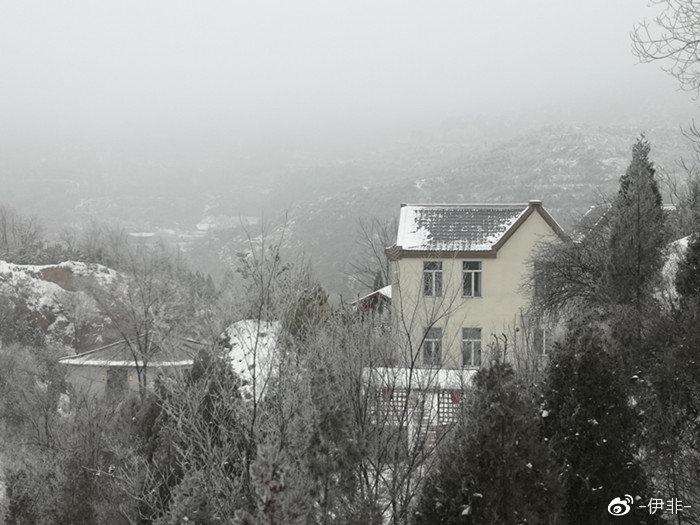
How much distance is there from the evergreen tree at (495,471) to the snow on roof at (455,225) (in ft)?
57.1

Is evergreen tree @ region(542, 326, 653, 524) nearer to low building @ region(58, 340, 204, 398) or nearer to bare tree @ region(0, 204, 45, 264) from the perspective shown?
low building @ region(58, 340, 204, 398)

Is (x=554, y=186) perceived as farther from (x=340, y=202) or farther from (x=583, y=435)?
(x=583, y=435)

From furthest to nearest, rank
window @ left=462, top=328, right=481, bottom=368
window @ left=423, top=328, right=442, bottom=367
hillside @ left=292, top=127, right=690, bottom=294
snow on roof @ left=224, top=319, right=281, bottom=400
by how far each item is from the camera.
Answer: hillside @ left=292, top=127, right=690, bottom=294, window @ left=462, top=328, right=481, bottom=368, window @ left=423, top=328, right=442, bottom=367, snow on roof @ left=224, top=319, right=281, bottom=400

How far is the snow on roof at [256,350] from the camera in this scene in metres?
10.3

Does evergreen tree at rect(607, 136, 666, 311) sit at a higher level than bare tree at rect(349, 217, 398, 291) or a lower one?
lower

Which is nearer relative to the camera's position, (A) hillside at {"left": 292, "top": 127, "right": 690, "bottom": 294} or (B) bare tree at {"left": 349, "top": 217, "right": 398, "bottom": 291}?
(B) bare tree at {"left": 349, "top": 217, "right": 398, "bottom": 291}

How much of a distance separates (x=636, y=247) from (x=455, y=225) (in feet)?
39.0

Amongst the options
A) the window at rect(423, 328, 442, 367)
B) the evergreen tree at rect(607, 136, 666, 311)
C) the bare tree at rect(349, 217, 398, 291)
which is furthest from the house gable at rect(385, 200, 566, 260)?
the bare tree at rect(349, 217, 398, 291)

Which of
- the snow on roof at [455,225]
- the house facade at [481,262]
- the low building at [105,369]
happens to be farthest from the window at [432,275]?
the low building at [105,369]

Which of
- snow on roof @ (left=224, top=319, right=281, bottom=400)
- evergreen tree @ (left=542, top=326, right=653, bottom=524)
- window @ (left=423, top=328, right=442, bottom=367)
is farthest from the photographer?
window @ (left=423, top=328, right=442, bottom=367)

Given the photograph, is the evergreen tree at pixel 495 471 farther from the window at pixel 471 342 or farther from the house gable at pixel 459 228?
the window at pixel 471 342

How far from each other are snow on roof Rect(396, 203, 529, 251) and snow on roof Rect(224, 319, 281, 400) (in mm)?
14300

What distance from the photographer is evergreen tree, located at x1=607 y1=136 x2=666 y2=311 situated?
560 inches

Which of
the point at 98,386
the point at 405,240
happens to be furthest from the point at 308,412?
the point at 98,386
